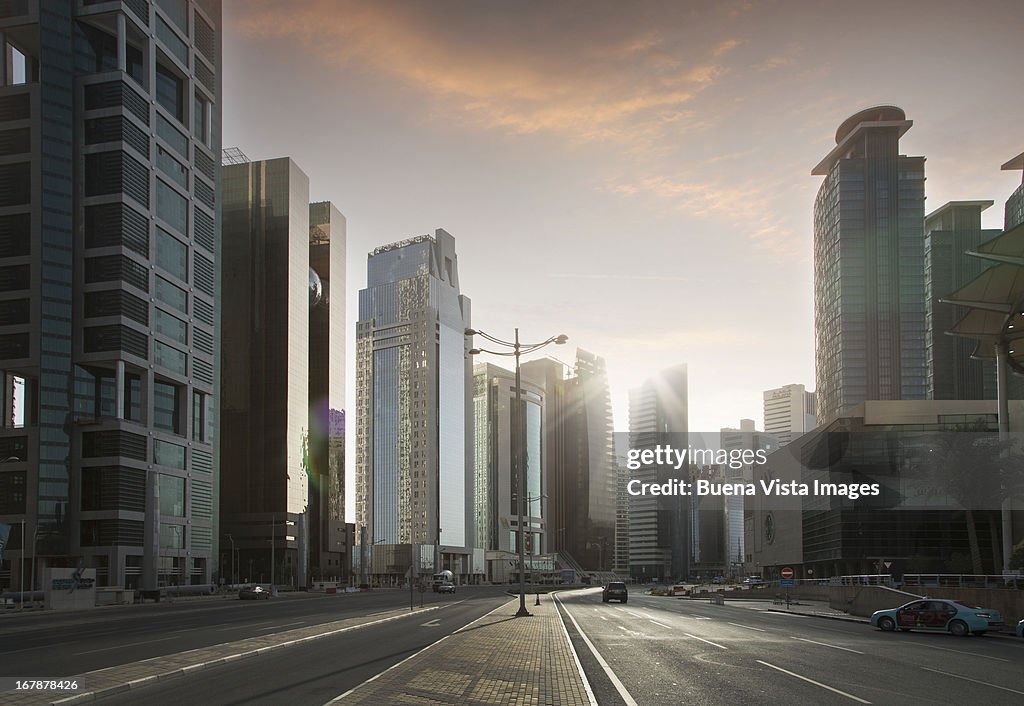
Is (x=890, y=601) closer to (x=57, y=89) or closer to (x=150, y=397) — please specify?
(x=150, y=397)

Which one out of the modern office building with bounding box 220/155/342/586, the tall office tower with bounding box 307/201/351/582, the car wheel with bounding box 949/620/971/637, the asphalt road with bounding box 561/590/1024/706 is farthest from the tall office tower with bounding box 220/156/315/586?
the car wheel with bounding box 949/620/971/637

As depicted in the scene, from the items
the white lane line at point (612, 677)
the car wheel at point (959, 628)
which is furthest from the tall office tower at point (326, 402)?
the white lane line at point (612, 677)

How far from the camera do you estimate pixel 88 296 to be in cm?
10375

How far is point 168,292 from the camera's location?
113125 mm

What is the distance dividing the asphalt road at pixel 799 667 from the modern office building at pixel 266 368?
14350 centimetres

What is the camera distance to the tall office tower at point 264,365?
171 meters

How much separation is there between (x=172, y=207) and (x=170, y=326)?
14.5 metres

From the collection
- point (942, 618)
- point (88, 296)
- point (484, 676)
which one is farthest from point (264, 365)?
point (484, 676)

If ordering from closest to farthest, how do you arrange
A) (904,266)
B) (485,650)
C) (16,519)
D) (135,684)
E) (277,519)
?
(135,684)
(485,650)
(16,519)
(277,519)
(904,266)

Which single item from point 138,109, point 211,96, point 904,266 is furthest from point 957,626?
point 904,266

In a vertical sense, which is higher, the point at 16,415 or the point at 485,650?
the point at 16,415

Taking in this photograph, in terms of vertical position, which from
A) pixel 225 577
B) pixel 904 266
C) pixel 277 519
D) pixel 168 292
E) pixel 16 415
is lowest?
pixel 225 577

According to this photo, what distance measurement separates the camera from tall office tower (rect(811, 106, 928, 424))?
194 meters

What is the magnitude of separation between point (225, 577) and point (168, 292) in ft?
243
